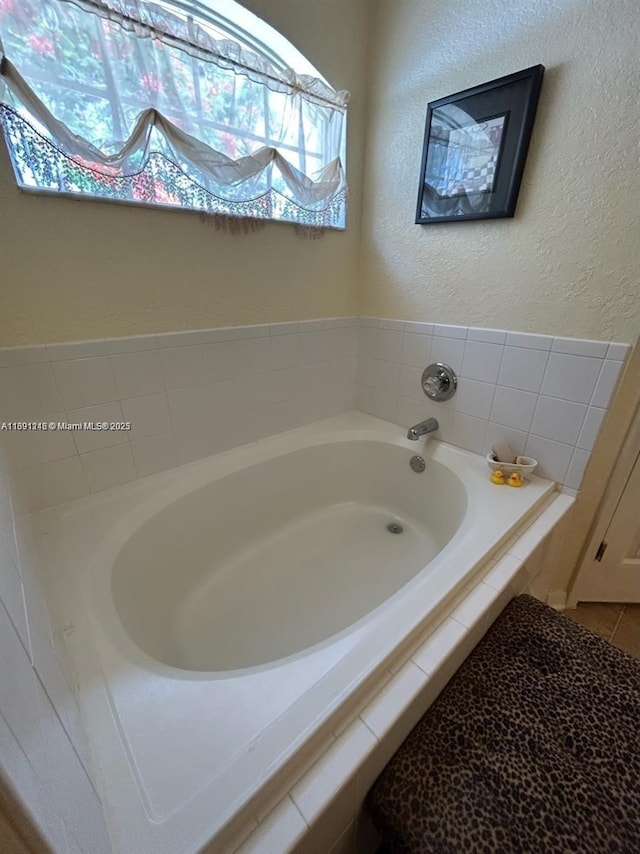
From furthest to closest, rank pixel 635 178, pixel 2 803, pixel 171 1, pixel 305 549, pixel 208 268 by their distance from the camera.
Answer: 1. pixel 305 549
2. pixel 208 268
3. pixel 171 1
4. pixel 635 178
5. pixel 2 803

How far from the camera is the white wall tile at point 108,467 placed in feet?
3.73

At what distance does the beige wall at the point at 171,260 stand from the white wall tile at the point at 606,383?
104cm

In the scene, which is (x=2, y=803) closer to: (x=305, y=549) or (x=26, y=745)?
(x=26, y=745)

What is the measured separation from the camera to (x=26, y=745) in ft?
0.88

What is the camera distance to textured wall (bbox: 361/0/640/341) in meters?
0.91

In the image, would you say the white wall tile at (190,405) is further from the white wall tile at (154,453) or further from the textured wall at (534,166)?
the textured wall at (534,166)

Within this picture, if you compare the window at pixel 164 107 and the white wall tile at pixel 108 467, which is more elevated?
the window at pixel 164 107

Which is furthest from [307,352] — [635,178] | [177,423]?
[635,178]

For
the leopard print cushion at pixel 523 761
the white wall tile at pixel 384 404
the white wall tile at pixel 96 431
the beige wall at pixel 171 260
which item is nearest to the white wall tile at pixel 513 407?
the white wall tile at pixel 384 404

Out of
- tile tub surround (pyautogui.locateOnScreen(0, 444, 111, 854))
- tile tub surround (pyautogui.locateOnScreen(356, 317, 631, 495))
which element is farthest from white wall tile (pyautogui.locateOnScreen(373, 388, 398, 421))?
tile tub surround (pyautogui.locateOnScreen(0, 444, 111, 854))

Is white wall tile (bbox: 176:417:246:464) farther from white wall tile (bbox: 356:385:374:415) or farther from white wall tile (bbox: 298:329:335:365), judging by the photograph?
white wall tile (bbox: 356:385:374:415)

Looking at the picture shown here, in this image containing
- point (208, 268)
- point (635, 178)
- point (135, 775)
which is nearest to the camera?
point (135, 775)

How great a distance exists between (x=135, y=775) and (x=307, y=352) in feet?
4.45

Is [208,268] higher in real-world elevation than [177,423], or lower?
higher
